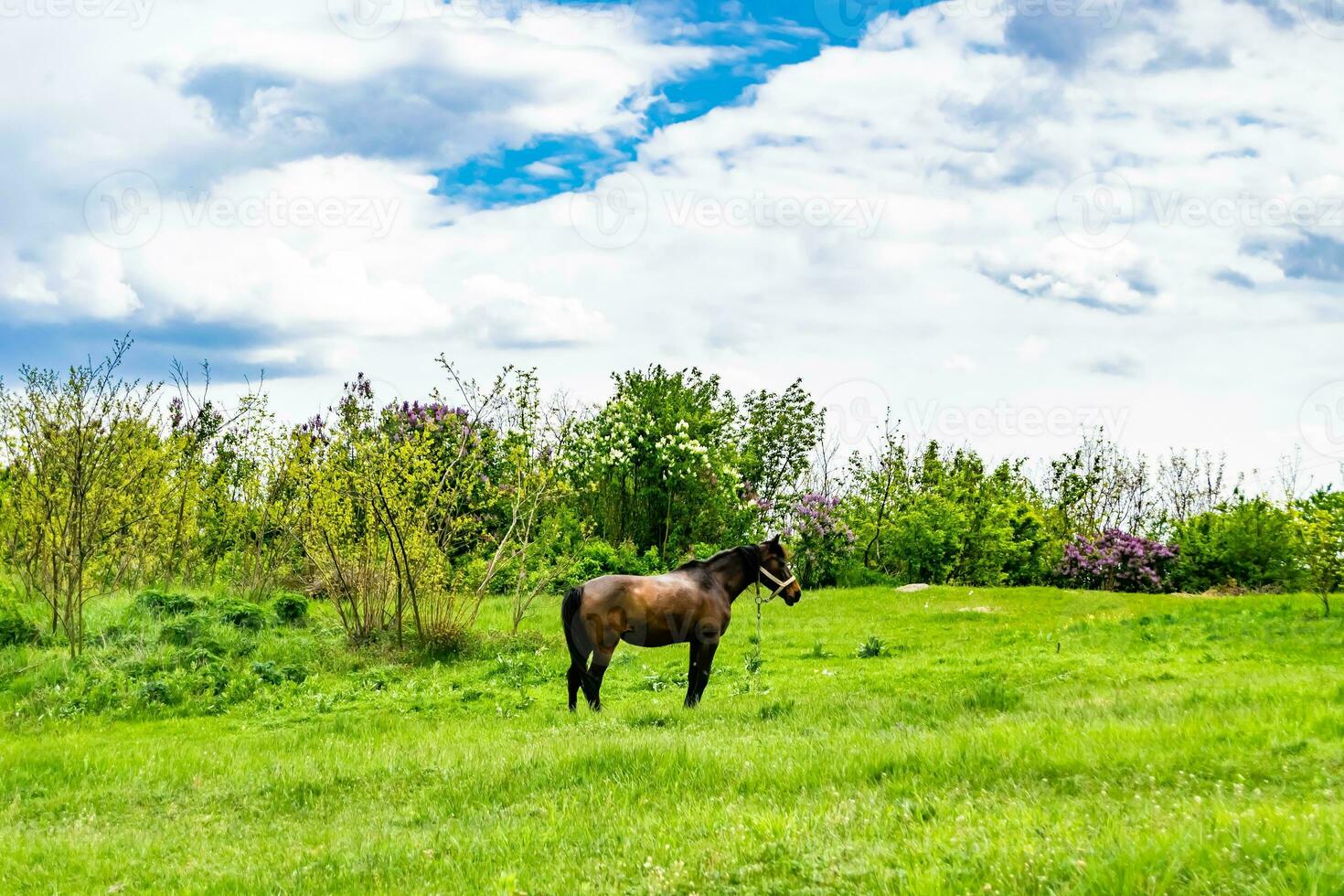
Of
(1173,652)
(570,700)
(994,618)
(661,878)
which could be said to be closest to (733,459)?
(994,618)

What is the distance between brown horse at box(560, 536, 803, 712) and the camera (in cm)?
1239

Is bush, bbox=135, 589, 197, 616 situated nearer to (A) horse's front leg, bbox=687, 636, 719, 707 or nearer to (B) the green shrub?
(B) the green shrub

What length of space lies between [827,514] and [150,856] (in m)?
27.0

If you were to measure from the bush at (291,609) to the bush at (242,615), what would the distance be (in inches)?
36.8

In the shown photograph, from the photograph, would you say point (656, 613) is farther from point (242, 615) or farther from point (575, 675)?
point (242, 615)

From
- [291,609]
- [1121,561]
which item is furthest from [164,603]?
[1121,561]

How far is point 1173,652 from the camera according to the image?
15945mm

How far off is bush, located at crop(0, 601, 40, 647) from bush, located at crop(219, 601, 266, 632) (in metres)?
3.02

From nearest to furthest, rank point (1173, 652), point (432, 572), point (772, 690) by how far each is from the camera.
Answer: point (772, 690), point (1173, 652), point (432, 572)

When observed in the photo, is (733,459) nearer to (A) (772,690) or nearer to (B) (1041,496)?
(B) (1041,496)

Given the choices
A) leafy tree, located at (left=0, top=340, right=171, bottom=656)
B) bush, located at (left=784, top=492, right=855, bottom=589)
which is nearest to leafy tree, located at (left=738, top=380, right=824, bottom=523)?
bush, located at (left=784, top=492, right=855, bottom=589)

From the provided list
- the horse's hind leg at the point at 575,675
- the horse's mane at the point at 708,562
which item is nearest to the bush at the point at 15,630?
the horse's hind leg at the point at 575,675

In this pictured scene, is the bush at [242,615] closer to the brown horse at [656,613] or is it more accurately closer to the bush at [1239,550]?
the brown horse at [656,613]

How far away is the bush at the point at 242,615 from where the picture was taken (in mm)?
18109
